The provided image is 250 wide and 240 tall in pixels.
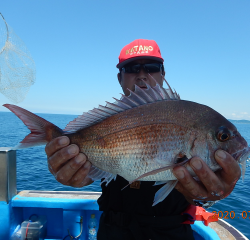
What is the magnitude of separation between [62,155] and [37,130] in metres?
0.43

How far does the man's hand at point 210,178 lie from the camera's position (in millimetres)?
1850

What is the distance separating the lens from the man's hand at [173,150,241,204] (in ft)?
6.07

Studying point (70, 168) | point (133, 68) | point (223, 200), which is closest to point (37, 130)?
point (70, 168)

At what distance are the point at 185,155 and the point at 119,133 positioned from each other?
2.38ft

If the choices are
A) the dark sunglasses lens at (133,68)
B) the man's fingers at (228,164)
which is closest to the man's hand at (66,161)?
the man's fingers at (228,164)

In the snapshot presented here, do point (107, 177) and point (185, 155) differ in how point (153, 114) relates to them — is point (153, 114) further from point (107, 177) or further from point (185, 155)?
point (107, 177)

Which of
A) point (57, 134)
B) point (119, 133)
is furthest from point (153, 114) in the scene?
point (57, 134)

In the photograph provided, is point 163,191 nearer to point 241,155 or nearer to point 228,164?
point 228,164

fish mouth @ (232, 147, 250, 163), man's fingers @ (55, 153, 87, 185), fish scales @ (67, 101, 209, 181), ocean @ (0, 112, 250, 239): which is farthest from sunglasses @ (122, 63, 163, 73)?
ocean @ (0, 112, 250, 239)

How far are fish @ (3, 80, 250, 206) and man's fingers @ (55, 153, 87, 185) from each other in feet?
0.30

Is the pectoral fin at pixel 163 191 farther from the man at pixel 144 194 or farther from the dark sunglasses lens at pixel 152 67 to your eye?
the dark sunglasses lens at pixel 152 67

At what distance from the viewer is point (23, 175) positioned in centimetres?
1302

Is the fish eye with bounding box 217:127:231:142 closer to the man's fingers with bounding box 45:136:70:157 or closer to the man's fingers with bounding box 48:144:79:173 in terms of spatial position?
the man's fingers with bounding box 48:144:79:173

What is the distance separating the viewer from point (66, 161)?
225cm
